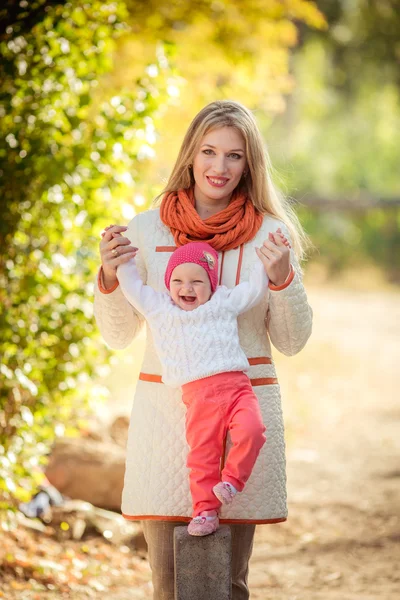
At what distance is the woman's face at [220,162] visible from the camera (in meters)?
2.83

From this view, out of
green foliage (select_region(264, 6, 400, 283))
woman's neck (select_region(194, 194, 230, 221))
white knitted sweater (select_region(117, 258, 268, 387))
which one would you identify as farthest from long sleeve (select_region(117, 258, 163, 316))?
green foliage (select_region(264, 6, 400, 283))

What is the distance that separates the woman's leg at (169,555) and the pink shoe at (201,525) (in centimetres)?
24

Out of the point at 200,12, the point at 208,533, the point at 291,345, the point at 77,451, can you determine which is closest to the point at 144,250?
the point at 291,345

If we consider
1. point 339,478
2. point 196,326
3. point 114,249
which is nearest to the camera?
point 196,326

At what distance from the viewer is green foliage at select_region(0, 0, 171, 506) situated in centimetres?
434

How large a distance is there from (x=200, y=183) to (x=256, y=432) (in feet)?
2.67

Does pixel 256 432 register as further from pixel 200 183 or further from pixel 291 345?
pixel 200 183

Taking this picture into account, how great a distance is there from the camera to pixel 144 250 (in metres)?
2.96

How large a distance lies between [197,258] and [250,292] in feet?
0.62

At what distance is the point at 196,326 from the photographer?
2.66 metres

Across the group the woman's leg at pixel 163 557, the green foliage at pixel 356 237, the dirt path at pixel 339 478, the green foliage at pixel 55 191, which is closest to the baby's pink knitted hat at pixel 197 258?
the woman's leg at pixel 163 557

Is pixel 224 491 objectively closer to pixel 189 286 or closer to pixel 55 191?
pixel 189 286

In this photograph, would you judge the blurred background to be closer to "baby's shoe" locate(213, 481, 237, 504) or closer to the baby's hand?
the baby's hand

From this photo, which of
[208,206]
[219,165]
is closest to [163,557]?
[208,206]
